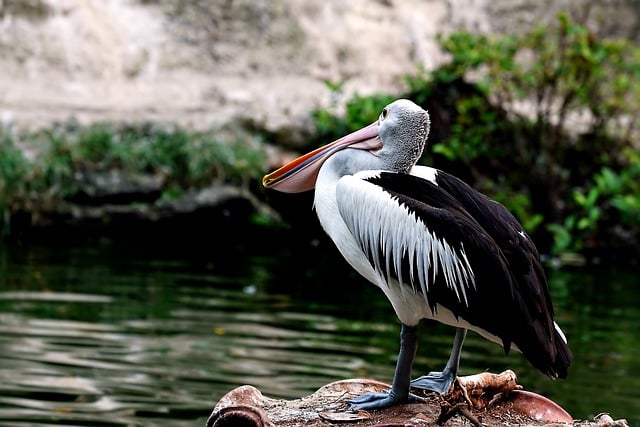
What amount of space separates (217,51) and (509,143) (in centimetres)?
384

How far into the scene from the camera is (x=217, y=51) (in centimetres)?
1413

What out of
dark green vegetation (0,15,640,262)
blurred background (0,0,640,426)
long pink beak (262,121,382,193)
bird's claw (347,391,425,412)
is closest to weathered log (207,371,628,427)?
bird's claw (347,391,425,412)

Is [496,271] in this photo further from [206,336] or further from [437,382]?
[206,336]

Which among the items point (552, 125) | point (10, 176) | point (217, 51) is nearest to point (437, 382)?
point (10, 176)

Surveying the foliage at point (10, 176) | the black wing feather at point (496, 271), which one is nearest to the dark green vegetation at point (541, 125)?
the foliage at point (10, 176)

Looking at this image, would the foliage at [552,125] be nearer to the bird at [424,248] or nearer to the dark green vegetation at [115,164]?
the dark green vegetation at [115,164]

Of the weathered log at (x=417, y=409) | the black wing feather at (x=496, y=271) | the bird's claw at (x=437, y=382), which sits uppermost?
the black wing feather at (x=496, y=271)

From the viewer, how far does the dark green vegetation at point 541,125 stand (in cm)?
1233

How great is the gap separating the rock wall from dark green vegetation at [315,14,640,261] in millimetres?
830

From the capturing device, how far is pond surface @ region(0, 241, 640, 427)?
20.5 feet

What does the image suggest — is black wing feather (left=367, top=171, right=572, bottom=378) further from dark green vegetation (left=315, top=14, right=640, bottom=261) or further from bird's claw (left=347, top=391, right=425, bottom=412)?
dark green vegetation (left=315, top=14, right=640, bottom=261)

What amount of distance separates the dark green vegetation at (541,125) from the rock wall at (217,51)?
32.7 inches

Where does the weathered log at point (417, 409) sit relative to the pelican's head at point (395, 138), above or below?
below

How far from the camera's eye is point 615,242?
12602mm
